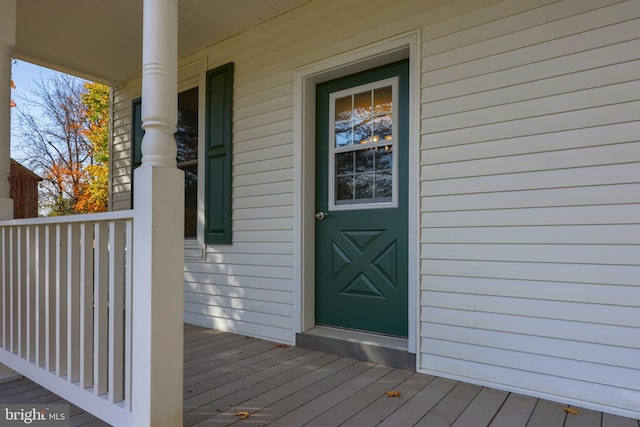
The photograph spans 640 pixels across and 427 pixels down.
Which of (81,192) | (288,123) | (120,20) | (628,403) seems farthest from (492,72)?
(81,192)

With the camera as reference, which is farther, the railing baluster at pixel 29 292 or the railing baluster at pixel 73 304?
the railing baluster at pixel 29 292

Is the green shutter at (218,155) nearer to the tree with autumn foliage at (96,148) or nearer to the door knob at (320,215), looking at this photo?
the door knob at (320,215)

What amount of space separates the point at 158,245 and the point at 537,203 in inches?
76.1

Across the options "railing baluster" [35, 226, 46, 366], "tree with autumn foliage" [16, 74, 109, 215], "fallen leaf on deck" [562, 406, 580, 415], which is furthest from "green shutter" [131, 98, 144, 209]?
"tree with autumn foliage" [16, 74, 109, 215]

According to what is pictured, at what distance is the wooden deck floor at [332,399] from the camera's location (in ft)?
6.05

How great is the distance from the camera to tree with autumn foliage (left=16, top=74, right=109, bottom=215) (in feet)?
37.3

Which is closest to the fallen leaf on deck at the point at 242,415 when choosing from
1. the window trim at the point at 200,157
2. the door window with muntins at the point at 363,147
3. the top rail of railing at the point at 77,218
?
the top rail of railing at the point at 77,218

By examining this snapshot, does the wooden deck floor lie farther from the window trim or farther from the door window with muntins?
the window trim

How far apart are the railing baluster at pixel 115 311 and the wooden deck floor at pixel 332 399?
1.31ft

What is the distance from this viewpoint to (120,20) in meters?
3.62

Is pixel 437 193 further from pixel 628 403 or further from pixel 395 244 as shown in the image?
pixel 628 403

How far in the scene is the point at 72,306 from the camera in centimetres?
186

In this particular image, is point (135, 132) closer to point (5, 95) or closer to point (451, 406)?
point (5, 95)

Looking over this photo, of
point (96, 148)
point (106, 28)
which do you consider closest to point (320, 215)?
point (106, 28)
